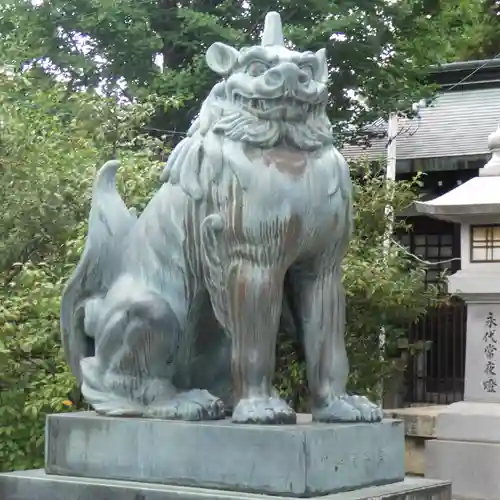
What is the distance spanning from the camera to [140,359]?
11.6 ft

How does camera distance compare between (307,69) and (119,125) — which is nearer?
(307,69)

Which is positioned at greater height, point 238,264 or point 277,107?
point 277,107

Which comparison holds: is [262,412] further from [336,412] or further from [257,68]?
[257,68]

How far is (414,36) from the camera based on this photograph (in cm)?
1056

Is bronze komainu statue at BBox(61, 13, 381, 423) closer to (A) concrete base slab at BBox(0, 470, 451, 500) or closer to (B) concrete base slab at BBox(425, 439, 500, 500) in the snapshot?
(A) concrete base slab at BBox(0, 470, 451, 500)

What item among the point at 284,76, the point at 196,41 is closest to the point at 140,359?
the point at 284,76

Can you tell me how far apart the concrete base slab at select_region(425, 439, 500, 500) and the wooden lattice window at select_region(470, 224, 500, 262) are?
4.88ft

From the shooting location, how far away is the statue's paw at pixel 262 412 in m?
3.25

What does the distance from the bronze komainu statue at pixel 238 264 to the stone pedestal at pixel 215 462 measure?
9cm

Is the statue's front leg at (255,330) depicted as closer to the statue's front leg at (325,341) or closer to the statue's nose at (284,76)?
the statue's front leg at (325,341)

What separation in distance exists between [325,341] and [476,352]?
4712mm

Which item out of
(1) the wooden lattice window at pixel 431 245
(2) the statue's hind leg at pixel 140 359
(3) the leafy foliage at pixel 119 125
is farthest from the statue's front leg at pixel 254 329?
(1) the wooden lattice window at pixel 431 245

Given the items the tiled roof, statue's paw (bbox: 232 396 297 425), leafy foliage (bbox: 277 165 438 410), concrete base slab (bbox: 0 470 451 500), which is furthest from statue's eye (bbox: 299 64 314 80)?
the tiled roof

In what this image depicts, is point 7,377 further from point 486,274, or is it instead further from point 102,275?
point 486,274
